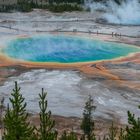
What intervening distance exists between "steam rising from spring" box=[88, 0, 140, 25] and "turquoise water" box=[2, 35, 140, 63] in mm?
18221

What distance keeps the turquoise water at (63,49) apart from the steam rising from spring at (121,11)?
1822cm

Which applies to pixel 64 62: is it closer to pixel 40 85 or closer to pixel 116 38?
pixel 40 85

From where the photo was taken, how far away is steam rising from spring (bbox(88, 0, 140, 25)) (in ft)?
275

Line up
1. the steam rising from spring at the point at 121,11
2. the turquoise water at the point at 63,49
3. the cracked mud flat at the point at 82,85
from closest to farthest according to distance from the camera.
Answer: the cracked mud flat at the point at 82,85 < the turquoise water at the point at 63,49 < the steam rising from spring at the point at 121,11

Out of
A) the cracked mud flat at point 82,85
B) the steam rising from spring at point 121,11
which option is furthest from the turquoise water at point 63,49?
the steam rising from spring at point 121,11

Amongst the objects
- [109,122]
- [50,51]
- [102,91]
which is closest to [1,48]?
[50,51]

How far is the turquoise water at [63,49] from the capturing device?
5488cm

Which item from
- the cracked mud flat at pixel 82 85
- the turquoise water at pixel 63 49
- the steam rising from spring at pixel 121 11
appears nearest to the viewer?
the cracked mud flat at pixel 82 85

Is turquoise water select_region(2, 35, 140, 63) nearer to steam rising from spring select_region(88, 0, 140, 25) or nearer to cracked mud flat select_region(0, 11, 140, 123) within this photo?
cracked mud flat select_region(0, 11, 140, 123)

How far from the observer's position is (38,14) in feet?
296

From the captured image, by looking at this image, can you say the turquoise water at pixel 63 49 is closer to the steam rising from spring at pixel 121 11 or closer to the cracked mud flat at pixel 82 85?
the cracked mud flat at pixel 82 85

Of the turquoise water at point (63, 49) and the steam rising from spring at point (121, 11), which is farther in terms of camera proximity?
the steam rising from spring at point (121, 11)

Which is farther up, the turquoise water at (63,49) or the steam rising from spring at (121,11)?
the steam rising from spring at (121,11)

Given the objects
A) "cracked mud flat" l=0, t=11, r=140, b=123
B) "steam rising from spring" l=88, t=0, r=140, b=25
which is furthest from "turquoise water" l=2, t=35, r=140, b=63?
"steam rising from spring" l=88, t=0, r=140, b=25
